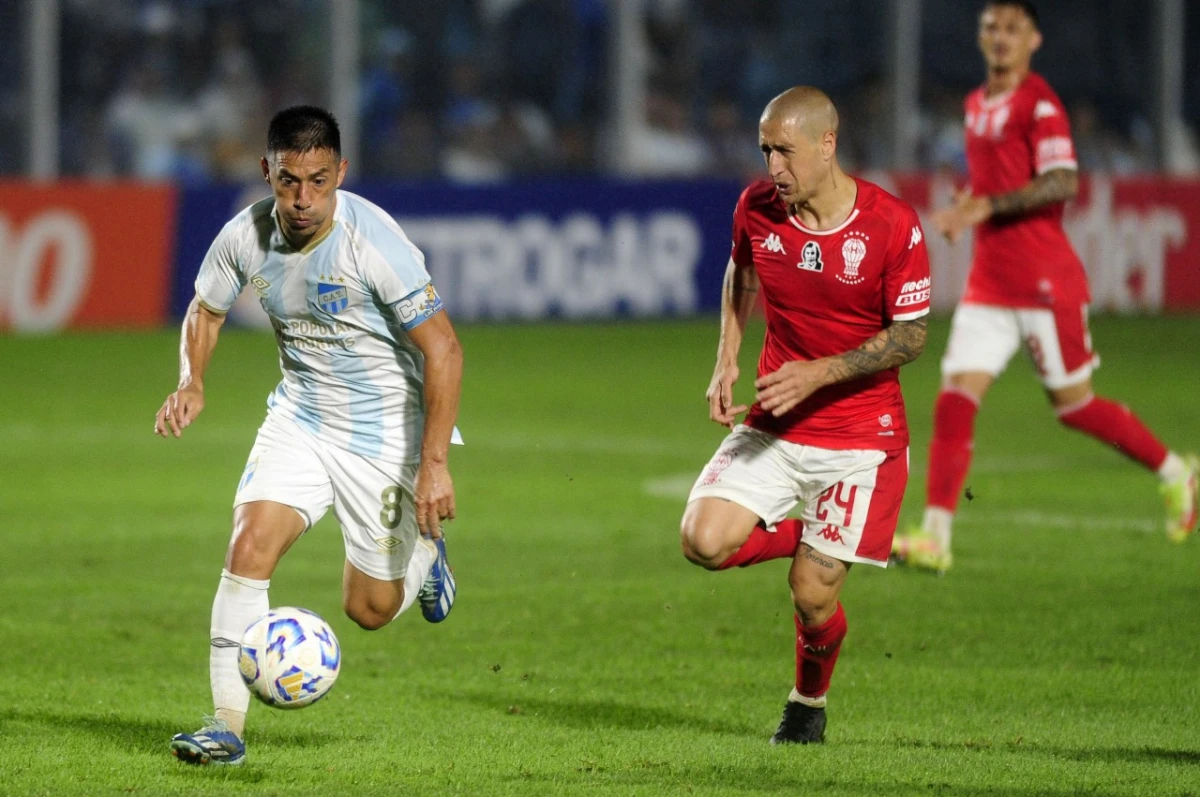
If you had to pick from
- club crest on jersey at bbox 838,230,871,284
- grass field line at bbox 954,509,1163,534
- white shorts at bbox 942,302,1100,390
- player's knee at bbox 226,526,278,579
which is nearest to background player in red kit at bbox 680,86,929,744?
club crest on jersey at bbox 838,230,871,284

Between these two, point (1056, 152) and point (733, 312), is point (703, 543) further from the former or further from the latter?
point (1056, 152)

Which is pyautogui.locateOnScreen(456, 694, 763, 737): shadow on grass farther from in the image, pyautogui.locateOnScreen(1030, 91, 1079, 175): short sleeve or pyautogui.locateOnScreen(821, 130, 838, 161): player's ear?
pyautogui.locateOnScreen(1030, 91, 1079, 175): short sleeve

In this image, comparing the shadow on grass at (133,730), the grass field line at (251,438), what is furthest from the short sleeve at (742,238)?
the grass field line at (251,438)

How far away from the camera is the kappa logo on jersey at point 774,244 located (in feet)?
19.2

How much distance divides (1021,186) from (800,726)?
391 cm

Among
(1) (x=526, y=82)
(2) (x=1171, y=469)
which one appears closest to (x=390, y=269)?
(2) (x=1171, y=469)

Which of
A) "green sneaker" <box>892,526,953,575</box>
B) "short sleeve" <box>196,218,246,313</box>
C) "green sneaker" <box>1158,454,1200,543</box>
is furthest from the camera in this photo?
"green sneaker" <box>1158,454,1200,543</box>

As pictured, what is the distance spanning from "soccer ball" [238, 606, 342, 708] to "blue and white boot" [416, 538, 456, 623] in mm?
999

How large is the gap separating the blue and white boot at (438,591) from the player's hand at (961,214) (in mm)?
2771

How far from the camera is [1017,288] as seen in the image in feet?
28.8

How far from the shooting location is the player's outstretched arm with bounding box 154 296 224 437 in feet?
18.1

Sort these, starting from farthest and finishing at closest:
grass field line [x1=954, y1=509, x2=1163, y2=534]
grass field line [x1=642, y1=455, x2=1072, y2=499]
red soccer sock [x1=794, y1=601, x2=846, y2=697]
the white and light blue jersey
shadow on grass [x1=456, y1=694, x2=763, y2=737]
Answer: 1. grass field line [x1=642, y1=455, x2=1072, y2=499]
2. grass field line [x1=954, y1=509, x2=1163, y2=534]
3. shadow on grass [x1=456, y1=694, x2=763, y2=737]
4. red soccer sock [x1=794, y1=601, x2=846, y2=697]
5. the white and light blue jersey

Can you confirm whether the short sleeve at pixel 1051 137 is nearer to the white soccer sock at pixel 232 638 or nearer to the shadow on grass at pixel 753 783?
the shadow on grass at pixel 753 783

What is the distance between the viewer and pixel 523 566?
28.6ft
